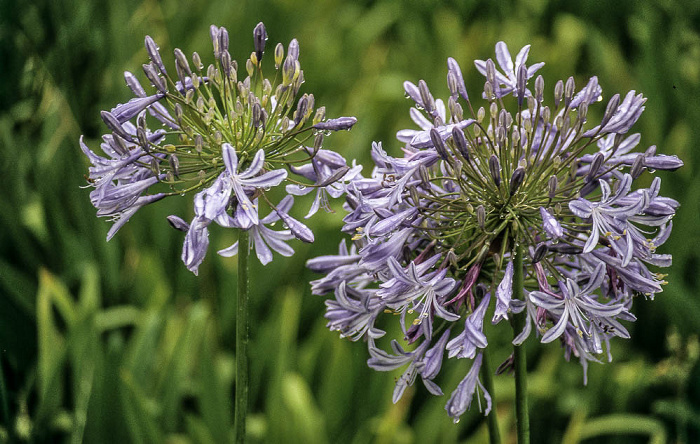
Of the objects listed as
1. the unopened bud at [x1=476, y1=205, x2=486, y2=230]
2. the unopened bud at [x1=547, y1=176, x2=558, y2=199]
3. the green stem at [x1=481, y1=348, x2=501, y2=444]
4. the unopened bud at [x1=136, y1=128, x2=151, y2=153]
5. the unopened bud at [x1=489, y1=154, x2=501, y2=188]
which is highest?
the unopened bud at [x1=136, y1=128, x2=151, y2=153]

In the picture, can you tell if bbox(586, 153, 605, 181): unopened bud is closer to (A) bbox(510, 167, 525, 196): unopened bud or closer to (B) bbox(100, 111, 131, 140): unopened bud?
(A) bbox(510, 167, 525, 196): unopened bud

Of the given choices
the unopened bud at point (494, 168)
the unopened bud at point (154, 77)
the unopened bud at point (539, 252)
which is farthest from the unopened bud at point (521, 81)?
the unopened bud at point (154, 77)

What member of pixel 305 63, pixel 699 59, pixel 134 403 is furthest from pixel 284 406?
pixel 699 59

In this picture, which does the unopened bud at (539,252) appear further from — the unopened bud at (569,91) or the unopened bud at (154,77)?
the unopened bud at (154,77)

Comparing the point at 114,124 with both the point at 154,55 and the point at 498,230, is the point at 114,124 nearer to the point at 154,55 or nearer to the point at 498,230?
the point at 154,55

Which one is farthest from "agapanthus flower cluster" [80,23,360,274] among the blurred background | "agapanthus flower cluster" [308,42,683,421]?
the blurred background

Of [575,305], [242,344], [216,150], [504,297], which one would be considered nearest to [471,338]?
[504,297]
